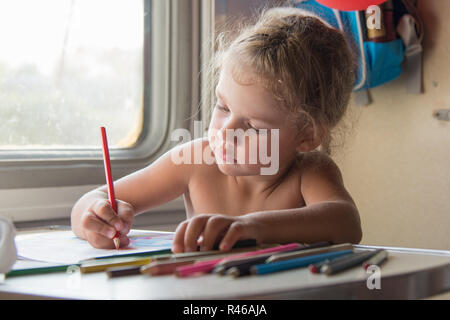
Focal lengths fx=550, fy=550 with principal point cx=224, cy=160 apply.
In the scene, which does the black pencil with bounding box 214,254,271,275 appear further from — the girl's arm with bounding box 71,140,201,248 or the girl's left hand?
the girl's arm with bounding box 71,140,201,248

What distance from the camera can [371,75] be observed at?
1.23m

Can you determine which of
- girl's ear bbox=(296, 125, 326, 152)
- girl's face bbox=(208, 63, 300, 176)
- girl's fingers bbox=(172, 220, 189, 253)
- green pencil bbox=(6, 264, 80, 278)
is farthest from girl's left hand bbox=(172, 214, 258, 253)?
girl's ear bbox=(296, 125, 326, 152)

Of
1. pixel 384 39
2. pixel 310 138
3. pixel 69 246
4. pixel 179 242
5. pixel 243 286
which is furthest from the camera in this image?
pixel 384 39

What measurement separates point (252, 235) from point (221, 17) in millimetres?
808

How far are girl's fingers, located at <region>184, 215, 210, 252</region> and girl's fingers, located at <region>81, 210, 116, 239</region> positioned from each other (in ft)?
0.46

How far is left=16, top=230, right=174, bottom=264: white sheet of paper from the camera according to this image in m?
0.60

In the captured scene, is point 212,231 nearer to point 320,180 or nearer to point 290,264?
point 290,264

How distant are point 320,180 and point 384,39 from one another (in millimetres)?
461

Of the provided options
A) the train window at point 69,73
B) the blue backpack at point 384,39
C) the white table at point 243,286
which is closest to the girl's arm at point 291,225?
the white table at point 243,286

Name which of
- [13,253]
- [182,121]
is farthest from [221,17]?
[13,253]

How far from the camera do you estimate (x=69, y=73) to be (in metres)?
1.23

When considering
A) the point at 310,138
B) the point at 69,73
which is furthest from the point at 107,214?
the point at 69,73

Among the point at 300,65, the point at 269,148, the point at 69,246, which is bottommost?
the point at 69,246

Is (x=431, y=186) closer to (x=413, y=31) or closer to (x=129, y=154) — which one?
(x=413, y=31)
